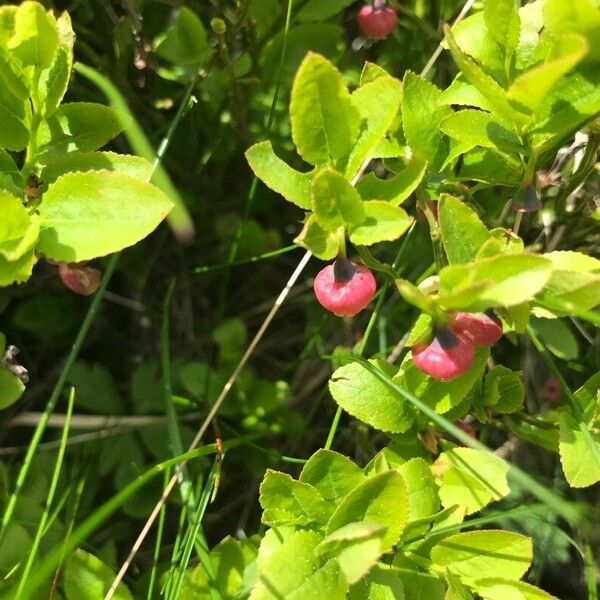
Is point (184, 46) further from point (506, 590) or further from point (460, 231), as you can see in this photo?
point (506, 590)

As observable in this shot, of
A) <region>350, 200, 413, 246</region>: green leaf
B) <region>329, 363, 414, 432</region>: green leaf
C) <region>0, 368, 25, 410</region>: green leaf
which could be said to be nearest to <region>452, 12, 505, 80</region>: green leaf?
<region>350, 200, 413, 246</region>: green leaf

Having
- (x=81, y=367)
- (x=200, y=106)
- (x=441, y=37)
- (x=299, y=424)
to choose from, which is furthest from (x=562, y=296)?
(x=81, y=367)

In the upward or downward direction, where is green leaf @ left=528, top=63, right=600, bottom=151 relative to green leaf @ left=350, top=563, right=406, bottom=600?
upward

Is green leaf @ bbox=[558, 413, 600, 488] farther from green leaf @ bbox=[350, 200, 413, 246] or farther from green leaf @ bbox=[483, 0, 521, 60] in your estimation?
green leaf @ bbox=[483, 0, 521, 60]

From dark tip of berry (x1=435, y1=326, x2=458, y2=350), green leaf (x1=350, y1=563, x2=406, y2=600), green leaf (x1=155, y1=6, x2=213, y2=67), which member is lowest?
green leaf (x1=350, y1=563, x2=406, y2=600)

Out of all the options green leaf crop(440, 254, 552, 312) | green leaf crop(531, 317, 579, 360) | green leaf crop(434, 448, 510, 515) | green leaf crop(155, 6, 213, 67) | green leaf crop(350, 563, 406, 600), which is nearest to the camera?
green leaf crop(440, 254, 552, 312)

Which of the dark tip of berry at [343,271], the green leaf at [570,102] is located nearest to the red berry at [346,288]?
the dark tip of berry at [343,271]

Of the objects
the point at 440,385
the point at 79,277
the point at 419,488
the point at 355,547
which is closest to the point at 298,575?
the point at 355,547
